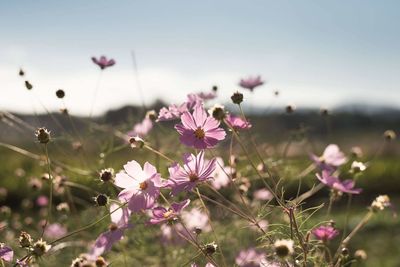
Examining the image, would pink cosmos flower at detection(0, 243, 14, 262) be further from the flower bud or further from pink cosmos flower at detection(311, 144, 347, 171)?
pink cosmos flower at detection(311, 144, 347, 171)

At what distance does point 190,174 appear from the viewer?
96cm

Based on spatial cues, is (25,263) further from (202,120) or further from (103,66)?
(103,66)

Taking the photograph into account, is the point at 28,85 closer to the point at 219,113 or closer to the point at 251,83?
the point at 251,83

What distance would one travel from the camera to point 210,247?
3.16ft

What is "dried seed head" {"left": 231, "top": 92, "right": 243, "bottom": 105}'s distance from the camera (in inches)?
43.2

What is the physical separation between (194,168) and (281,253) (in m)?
0.26

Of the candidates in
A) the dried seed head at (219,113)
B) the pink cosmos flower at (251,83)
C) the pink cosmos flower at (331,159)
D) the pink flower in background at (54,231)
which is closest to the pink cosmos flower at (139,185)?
the dried seed head at (219,113)

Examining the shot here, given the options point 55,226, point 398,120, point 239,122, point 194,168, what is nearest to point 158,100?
point 55,226

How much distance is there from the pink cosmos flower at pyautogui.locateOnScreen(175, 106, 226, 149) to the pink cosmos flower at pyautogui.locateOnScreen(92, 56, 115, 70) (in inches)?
30.3

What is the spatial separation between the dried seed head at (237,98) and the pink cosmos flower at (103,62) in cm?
71

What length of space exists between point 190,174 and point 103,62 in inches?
33.6

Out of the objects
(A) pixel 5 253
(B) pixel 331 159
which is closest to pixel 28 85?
(A) pixel 5 253

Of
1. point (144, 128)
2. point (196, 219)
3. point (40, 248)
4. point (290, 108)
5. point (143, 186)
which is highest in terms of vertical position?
point (290, 108)

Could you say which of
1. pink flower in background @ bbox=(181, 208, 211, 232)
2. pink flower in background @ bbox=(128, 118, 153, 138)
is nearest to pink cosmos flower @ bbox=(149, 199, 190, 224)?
pink flower in background @ bbox=(181, 208, 211, 232)
